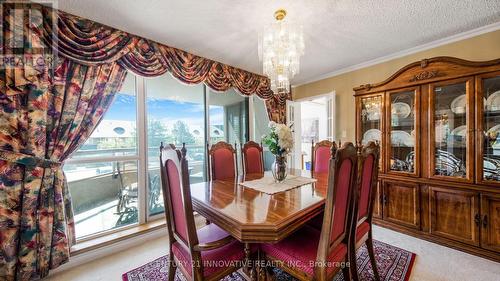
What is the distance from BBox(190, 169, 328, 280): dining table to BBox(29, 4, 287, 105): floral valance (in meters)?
1.54

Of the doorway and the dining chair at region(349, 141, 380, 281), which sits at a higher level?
the doorway

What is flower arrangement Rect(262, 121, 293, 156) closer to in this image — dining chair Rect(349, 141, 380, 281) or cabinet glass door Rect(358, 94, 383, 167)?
dining chair Rect(349, 141, 380, 281)

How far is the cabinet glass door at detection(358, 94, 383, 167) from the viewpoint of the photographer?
8.82ft

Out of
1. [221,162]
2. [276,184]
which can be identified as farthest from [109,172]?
[276,184]

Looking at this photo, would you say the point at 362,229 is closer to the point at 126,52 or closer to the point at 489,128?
the point at 489,128

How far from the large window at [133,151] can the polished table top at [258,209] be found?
3.83 ft

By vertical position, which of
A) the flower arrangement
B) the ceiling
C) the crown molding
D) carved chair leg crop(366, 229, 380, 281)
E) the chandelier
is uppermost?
the ceiling

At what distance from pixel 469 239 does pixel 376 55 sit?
2363 millimetres

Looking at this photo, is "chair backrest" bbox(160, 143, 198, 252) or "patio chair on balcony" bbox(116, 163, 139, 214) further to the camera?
Result: "patio chair on balcony" bbox(116, 163, 139, 214)

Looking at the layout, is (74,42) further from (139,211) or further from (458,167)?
(458,167)

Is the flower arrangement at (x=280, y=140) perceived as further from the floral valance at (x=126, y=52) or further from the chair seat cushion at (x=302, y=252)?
the floral valance at (x=126, y=52)

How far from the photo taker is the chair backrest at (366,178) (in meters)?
1.35

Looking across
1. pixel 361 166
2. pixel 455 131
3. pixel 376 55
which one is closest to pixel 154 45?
pixel 361 166

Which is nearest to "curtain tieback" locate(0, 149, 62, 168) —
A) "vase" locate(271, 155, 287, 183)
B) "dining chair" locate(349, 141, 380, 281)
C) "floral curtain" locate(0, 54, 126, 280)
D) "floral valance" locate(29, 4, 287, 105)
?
"floral curtain" locate(0, 54, 126, 280)
